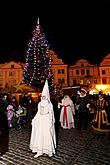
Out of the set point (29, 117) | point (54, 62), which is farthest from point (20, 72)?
point (29, 117)

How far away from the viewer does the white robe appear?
7383 mm

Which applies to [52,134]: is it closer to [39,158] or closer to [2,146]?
[39,158]

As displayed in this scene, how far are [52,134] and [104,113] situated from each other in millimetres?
4983

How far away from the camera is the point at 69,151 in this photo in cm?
→ 793

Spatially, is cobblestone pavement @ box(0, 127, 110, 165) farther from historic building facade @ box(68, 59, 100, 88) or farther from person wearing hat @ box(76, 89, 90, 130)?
historic building facade @ box(68, 59, 100, 88)

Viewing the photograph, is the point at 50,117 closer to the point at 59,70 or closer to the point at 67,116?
the point at 67,116

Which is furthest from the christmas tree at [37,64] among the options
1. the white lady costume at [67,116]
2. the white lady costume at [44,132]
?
the white lady costume at [44,132]

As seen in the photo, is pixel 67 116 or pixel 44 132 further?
pixel 67 116

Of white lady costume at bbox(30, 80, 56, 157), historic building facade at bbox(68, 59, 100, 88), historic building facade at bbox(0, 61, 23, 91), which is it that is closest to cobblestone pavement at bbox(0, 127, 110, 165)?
white lady costume at bbox(30, 80, 56, 157)

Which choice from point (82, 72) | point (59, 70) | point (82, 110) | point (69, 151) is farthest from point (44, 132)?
point (82, 72)

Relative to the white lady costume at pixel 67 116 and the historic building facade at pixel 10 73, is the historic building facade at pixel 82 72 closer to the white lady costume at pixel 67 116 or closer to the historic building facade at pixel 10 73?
the historic building facade at pixel 10 73

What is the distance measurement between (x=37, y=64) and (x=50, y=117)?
1913 centimetres

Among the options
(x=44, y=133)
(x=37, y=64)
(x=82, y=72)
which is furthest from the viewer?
(x=82, y=72)

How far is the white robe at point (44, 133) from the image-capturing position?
291 inches
